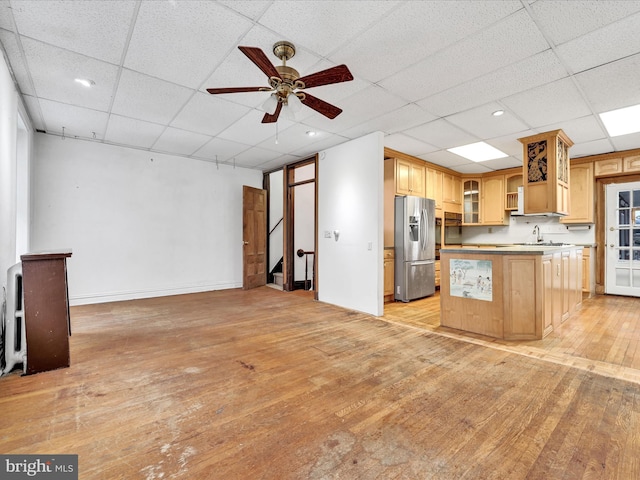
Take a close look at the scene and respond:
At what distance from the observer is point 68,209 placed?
5.00m

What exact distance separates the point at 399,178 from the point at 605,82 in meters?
2.92

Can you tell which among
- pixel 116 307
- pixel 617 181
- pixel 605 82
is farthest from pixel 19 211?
pixel 617 181

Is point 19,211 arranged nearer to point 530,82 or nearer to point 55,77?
point 55,77

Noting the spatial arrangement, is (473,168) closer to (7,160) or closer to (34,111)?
(7,160)

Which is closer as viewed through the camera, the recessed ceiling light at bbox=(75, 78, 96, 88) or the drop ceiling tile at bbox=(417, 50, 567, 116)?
the drop ceiling tile at bbox=(417, 50, 567, 116)

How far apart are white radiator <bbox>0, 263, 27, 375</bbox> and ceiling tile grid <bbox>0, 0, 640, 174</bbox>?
197 centimetres

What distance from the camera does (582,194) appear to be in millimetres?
5902

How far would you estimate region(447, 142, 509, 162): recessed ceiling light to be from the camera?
5.19 meters

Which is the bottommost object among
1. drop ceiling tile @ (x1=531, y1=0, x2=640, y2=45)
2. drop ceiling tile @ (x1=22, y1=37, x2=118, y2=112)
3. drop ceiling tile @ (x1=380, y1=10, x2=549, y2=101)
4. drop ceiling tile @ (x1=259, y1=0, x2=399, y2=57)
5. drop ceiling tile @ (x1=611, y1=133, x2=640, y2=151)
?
drop ceiling tile @ (x1=611, y1=133, x2=640, y2=151)

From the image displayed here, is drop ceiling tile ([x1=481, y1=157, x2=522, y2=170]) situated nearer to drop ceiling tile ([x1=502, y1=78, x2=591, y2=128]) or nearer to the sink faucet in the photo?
the sink faucet

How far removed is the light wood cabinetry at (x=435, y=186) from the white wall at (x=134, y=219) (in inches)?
158

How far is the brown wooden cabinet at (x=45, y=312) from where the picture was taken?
8.59ft

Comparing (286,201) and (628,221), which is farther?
(286,201)

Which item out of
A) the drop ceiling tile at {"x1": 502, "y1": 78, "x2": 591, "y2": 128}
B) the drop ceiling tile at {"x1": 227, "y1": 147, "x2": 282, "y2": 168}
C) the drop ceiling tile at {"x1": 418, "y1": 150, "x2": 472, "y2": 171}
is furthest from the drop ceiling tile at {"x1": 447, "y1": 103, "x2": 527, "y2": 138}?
the drop ceiling tile at {"x1": 227, "y1": 147, "x2": 282, "y2": 168}
